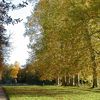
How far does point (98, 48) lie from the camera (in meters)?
30.2

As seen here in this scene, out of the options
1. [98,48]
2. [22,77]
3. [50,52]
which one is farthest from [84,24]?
[22,77]

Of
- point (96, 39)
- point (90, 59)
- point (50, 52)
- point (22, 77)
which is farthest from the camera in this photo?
point (22, 77)

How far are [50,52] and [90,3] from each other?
65.8 ft

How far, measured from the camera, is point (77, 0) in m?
26.7

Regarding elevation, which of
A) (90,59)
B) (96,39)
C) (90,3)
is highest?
(90,3)

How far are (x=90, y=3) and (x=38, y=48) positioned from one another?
2978 centimetres

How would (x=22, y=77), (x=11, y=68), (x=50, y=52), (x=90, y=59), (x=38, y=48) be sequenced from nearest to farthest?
Answer: 1. (x=90, y=59)
2. (x=50, y=52)
3. (x=38, y=48)
4. (x=22, y=77)
5. (x=11, y=68)

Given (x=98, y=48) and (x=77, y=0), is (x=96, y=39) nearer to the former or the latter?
(x=98, y=48)

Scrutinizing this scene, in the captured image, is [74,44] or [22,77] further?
[22,77]

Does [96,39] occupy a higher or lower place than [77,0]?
lower

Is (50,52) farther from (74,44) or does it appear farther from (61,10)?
(74,44)

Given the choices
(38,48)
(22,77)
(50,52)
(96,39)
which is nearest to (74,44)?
(96,39)

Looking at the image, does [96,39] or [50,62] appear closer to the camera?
[96,39]

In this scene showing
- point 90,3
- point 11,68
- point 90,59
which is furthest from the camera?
point 11,68
